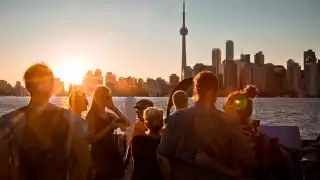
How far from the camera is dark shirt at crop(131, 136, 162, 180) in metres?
4.80

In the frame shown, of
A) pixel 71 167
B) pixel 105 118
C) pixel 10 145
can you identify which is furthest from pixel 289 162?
pixel 10 145

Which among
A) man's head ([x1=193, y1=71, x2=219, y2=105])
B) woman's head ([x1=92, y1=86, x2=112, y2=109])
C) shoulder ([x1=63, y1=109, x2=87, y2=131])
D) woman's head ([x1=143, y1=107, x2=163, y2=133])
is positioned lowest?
woman's head ([x1=143, y1=107, x2=163, y2=133])

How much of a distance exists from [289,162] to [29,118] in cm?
280

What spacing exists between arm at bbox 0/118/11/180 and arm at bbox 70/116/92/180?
405 millimetres

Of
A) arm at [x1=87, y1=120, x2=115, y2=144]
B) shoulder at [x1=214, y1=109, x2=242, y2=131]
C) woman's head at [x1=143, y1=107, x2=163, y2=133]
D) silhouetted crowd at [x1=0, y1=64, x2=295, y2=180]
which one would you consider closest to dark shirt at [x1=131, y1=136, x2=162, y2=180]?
silhouetted crowd at [x1=0, y1=64, x2=295, y2=180]

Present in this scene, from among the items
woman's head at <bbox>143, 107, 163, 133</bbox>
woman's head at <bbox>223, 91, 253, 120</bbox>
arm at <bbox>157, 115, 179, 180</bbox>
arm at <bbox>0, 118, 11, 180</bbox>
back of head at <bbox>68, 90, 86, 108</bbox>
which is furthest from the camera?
back of head at <bbox>68, 90, 86, 108</bbox>

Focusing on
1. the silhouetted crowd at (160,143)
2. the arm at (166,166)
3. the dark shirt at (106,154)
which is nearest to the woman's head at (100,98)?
the dark shirt at (106,154)

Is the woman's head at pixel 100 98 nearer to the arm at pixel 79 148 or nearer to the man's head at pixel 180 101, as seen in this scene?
the man's head at pixel 180 101

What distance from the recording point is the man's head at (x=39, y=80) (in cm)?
311

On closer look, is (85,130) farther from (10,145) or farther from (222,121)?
(222,121)

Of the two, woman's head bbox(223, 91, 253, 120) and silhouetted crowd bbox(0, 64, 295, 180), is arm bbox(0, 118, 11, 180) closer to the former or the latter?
silhouetted crowd bbox(0, 64, 295, 180)

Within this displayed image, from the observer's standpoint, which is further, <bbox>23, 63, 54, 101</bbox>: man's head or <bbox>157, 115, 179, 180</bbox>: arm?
<bbox>157, 115, 179, 180</bbox>: arm

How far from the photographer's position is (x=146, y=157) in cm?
481

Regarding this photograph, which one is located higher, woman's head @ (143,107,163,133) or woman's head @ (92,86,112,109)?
woman's head @ (92,86,112,109)
